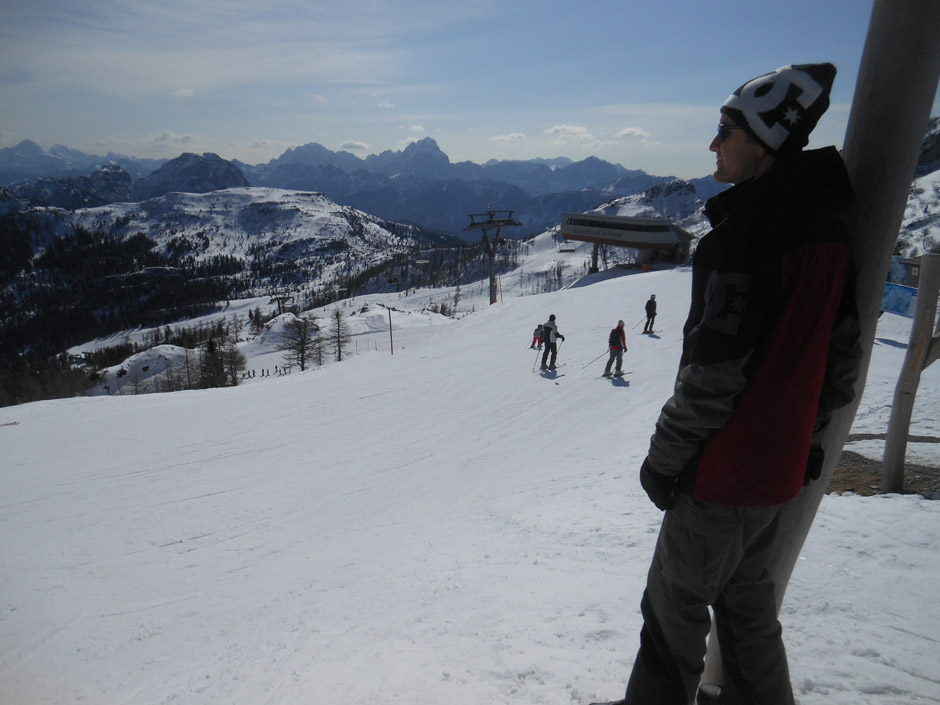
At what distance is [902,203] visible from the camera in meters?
2.02

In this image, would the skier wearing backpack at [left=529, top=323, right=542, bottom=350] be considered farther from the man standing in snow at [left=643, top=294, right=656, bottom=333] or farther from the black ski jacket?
the black ski jacket

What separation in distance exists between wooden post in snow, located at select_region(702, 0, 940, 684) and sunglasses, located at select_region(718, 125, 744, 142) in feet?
1.66

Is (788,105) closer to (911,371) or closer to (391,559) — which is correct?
(911,371)

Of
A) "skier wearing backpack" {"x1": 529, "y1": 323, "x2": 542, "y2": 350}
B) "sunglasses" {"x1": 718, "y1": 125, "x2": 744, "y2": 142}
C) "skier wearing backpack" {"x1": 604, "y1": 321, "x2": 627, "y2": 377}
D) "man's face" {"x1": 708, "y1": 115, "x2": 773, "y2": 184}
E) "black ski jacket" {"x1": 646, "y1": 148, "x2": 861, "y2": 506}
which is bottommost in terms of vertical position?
"skier wearing backpack" {"x1": 529, "y1": 323, "x2": 542, "y2": 350}

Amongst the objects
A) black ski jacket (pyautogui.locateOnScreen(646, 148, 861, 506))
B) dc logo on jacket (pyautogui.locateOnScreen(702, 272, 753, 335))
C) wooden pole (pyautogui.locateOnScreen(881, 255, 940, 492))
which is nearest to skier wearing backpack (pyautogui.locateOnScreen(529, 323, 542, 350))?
wooden pole (pyautogui.locateOnScreen(881, 255, 940, 492))

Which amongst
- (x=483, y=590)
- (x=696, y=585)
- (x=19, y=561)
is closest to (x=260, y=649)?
(x=483, y=590)

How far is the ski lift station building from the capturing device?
5288 cm

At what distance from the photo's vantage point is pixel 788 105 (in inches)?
75.2

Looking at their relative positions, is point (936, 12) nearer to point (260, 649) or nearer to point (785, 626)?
point (785, 626)

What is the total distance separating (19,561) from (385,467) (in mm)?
Answer: 5670

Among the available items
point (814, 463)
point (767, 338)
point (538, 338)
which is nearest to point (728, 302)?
point (767, 338)

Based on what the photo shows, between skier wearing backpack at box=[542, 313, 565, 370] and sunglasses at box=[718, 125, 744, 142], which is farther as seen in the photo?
skier wearing backpack at box=[542, 313, 565, 370]

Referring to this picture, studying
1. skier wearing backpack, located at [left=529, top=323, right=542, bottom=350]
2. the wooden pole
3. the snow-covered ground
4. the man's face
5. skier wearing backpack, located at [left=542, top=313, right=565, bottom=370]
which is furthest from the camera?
skier wearing backpack, located at [left=529, top=323, right=542, bottom=350]

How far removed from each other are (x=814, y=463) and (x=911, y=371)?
478 cm
